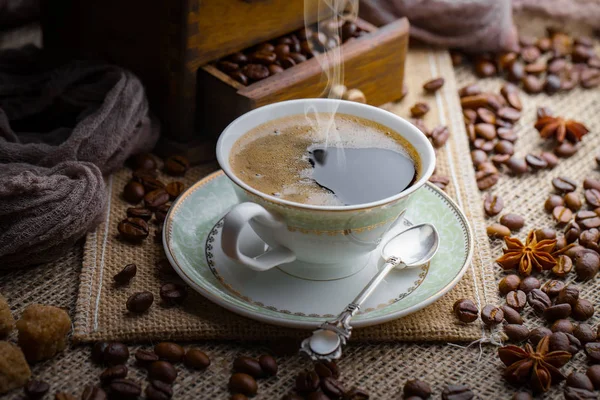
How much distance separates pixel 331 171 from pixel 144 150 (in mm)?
617

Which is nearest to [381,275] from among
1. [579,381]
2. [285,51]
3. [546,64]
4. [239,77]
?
[579,381]

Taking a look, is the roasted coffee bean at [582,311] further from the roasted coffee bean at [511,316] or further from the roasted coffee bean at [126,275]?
the roasted coffee bean at [126,275]

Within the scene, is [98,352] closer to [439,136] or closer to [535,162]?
[439,136]

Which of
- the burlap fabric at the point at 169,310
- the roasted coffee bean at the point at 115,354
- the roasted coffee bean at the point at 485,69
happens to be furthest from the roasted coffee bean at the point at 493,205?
the roasted coffee bean at the point at 115,354

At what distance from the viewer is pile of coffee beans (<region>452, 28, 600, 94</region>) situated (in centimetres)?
224

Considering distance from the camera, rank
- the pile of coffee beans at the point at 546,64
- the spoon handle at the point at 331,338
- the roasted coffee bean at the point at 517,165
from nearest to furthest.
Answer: the spoon handle at the point at 331,338 → the roasted coffee bean at the point at 517,165 → the pile of coffee beans at the point at 546,64

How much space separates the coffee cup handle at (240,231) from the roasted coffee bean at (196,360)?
170 millimetres

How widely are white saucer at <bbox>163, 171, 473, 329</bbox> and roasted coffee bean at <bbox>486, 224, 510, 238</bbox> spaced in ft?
Answer: 0.57

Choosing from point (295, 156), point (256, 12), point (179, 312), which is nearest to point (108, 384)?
point (179, 312)

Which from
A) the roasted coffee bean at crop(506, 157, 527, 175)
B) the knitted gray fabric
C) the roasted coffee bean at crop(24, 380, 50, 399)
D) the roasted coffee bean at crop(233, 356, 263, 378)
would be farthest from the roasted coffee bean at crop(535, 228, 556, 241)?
the roasted coffee bean at crop(24, 380, 50, 399)

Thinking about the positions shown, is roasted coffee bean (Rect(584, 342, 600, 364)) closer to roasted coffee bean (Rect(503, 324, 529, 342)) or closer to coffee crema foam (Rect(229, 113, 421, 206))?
roasted coffee bean (Rect(503, 324, 529, 342))

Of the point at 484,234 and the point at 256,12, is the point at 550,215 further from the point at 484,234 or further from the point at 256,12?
the point at 256,12

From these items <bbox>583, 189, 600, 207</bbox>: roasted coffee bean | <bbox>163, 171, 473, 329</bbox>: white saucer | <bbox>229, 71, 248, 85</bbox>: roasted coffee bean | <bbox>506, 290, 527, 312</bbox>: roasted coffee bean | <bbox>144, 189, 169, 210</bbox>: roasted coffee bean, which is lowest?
<bbox>144, 189, 169, 210</bbox>: roasted coffee bean

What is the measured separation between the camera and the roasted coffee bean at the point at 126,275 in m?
1.41
